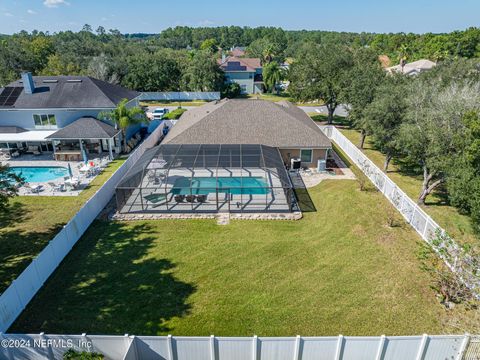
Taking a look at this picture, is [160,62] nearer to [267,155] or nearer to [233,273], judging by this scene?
[267,155]

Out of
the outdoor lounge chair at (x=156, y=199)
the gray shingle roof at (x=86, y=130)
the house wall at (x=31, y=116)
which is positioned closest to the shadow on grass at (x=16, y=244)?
the outdoor lounge chair at (x=156, y=199)

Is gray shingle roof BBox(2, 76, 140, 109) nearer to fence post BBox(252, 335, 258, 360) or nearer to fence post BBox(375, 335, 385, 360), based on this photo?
fence post BBox(252, 335, 258, 360)

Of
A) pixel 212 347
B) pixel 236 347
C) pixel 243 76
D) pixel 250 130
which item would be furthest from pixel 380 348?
pixel 243 76

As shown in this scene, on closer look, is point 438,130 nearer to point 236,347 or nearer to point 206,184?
point 206,184

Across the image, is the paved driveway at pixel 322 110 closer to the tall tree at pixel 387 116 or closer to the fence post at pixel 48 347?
the tall tree at pixel 387 116

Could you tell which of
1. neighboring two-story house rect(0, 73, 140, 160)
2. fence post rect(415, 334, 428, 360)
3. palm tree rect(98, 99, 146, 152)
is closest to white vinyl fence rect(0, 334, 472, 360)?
fence post rect(415, 334, 428, 360)

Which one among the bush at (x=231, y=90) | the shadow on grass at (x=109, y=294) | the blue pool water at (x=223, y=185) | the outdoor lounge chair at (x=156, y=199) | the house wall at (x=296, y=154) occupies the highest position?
the bush at (x=231, y=90)
